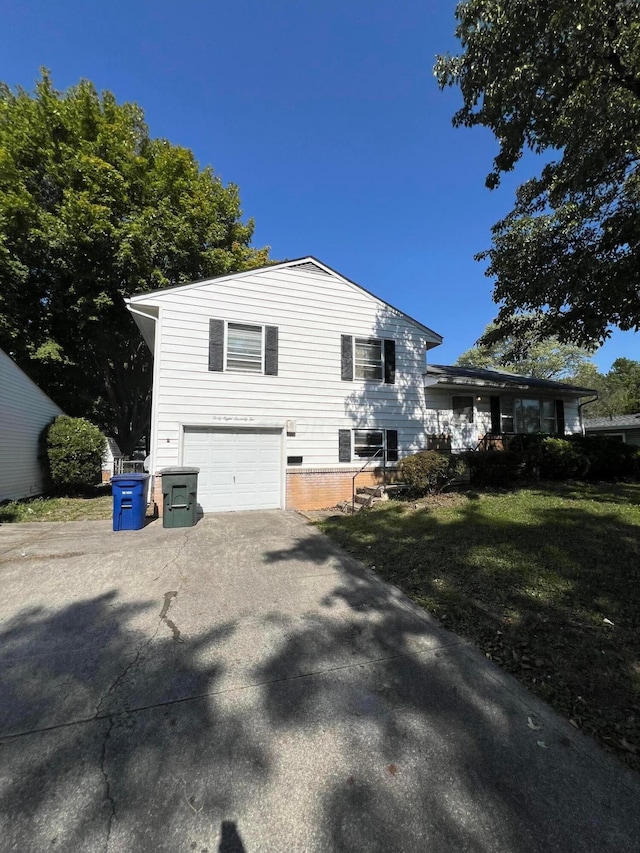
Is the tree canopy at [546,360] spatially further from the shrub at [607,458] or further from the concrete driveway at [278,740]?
the concrete driveway at [278,740]

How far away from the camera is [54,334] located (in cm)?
1612

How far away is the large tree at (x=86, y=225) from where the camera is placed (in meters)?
13.8

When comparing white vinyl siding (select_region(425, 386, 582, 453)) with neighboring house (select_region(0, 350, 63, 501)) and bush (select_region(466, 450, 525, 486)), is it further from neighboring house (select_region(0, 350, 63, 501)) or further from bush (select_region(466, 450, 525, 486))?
neighboring house (select_region(0, 350, 63, 501))

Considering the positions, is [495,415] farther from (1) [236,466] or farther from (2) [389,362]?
(1) [236,466]

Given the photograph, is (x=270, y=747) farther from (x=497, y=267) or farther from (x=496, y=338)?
(x=496, y=338)

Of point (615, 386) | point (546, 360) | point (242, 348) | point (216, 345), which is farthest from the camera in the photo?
point (615, 386)

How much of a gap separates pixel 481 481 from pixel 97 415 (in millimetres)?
17398

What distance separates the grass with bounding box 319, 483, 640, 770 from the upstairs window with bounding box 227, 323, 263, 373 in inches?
184

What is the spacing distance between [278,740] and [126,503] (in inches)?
248

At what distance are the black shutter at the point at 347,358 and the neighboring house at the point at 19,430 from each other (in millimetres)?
9072

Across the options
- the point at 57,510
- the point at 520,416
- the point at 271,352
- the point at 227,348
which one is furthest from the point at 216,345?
the point at 520,416

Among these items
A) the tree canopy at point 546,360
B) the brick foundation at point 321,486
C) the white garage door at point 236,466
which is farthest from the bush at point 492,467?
the tree canopy at point 546,360

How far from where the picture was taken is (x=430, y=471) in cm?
959

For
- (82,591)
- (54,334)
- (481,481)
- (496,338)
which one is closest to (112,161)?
(54,334)
